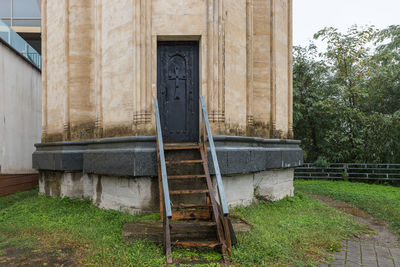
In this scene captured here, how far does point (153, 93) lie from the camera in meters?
6.73

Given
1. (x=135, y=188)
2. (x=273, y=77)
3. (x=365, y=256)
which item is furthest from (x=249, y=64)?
(x=365, y=256)

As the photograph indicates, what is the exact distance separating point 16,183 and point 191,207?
7.68 meters

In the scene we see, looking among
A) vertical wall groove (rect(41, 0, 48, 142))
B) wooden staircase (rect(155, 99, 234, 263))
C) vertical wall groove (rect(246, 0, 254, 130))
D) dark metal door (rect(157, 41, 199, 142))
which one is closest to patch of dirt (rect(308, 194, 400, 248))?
wooden staircase (rect(155, 99, 234, 263))

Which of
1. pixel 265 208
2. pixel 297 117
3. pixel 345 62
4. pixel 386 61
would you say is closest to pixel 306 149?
pixel 297 117

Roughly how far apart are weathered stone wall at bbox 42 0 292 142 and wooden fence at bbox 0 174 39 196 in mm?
2152

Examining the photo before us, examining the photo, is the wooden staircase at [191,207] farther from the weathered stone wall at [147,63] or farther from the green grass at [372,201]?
the green grass at [372,201]

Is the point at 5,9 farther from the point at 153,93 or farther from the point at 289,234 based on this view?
the point at 289,234

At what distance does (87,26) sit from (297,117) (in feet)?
38.2

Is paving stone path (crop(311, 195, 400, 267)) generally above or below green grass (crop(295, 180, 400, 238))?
above

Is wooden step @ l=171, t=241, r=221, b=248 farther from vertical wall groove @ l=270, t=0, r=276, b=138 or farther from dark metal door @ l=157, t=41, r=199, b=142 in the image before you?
→ vertical wall groove @ l=270, t=0, r=276, b=138

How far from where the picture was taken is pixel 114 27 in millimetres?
7148

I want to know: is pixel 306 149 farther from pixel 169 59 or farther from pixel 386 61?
pixel 169 59

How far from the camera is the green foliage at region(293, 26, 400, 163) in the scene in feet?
49.8

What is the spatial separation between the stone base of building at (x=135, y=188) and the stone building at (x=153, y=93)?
26 mm
